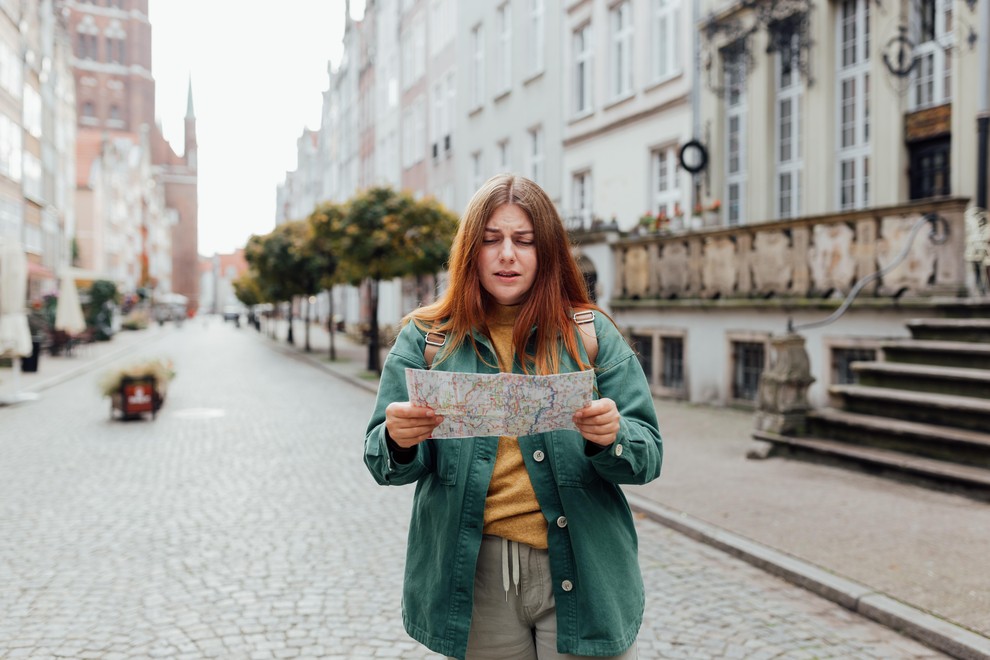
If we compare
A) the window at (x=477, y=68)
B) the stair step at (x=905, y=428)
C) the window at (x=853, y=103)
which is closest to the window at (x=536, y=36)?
the window at (x=477, y=68)

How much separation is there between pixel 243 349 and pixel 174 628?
35014 millimetres

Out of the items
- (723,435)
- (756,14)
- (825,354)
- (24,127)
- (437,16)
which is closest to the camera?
(723,435)

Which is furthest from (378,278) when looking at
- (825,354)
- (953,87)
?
(953,87)

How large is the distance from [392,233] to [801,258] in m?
10.9

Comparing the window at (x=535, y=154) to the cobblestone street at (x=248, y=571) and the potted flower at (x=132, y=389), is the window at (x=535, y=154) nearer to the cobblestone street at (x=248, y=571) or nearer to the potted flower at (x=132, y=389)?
the potted flower at (x=132, y=389)

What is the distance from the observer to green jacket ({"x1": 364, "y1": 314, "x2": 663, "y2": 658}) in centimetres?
218

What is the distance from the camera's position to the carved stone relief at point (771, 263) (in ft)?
43.9

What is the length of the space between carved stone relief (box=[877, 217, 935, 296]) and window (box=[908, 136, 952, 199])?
2.05m

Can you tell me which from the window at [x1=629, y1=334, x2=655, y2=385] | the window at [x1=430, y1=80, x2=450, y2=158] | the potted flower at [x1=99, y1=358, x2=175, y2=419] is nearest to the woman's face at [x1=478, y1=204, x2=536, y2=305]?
the potted flower at [x1=99, y1=358, x2=175, y2=419]

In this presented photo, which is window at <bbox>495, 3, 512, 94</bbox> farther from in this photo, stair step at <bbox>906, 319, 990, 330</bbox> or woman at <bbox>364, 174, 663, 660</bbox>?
woman at <bbox>364, 174, 663, 660</bbox>

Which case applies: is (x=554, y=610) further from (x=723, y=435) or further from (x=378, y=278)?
(x=378, y=278)

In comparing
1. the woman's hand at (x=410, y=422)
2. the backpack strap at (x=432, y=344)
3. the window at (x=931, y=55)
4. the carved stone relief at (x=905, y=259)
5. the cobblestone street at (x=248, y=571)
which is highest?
the window at (x=931, y=55)

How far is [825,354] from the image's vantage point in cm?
1279

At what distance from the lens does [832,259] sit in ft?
40.6
